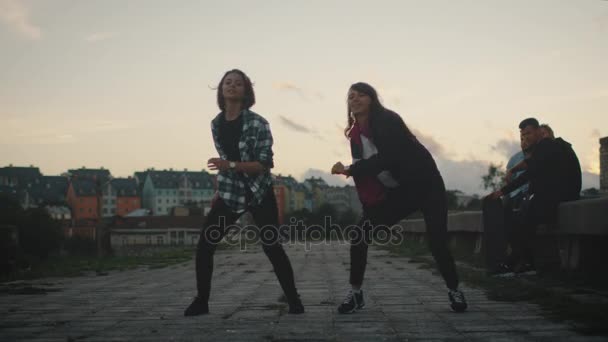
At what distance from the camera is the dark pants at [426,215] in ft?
16.3

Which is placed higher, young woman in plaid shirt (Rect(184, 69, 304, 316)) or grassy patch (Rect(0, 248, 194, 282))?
young woman in plaid shirt (Rect(184, 69, 304, 316))

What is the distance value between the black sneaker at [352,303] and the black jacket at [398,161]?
0.87 meters

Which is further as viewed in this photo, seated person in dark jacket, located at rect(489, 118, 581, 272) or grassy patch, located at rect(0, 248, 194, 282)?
grassy patch, located at rect(0, 248, 194, 282)

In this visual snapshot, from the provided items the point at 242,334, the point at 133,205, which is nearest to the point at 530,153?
the point at 242,334

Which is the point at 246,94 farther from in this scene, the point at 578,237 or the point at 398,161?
the point at 578,237

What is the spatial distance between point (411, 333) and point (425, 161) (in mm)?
1617

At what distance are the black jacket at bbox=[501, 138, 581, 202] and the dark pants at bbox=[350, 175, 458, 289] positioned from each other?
198 centimetres

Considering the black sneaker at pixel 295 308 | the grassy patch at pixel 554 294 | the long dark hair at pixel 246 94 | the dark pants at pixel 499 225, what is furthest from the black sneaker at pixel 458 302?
the dark pants at pixel 499 225

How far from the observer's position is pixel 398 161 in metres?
4.97

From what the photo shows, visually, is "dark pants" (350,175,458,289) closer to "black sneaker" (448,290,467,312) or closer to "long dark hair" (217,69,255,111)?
"black sneaker" (448,290,467,312)

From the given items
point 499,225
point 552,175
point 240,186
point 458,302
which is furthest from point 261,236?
point 499,225

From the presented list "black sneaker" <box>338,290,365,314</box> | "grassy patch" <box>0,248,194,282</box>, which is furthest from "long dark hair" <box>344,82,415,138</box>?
"grassy patch" <box>0,248,194,282</box>

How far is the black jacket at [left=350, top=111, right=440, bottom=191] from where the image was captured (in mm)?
4957

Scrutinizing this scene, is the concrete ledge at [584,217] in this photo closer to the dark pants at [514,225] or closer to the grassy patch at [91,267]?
the dark pants at [514,225]
